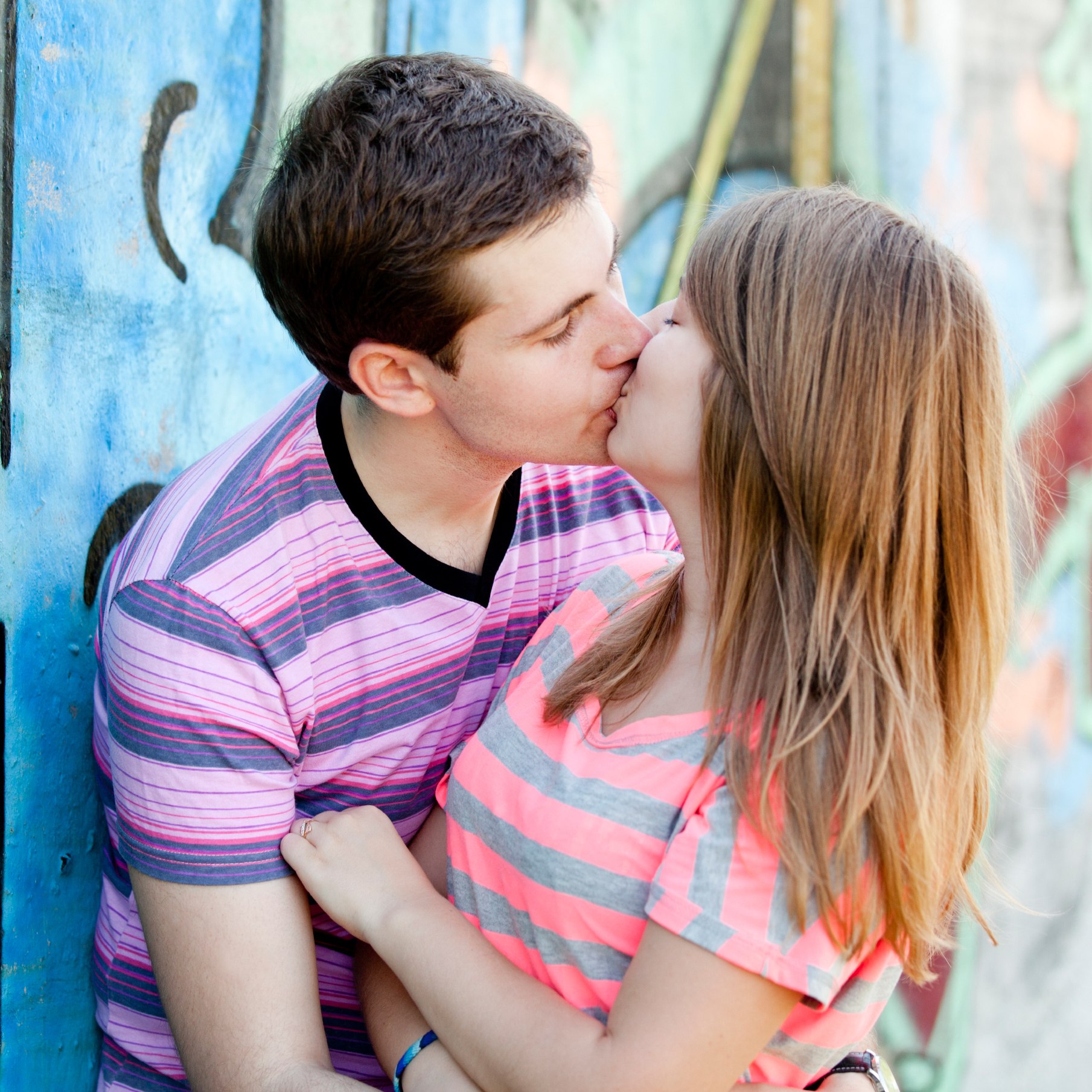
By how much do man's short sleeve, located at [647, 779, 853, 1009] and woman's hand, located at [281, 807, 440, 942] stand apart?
1.50 feet

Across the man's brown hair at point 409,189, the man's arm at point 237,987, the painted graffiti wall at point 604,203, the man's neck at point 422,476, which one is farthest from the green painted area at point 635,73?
the man's arm at point 237,987

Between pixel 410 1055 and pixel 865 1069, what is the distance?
742mm

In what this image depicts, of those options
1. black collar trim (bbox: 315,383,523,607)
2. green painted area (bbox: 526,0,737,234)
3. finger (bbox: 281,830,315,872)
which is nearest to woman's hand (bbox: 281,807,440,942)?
finger (bbox: 281,830,315,872)

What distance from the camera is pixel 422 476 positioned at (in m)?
1.91

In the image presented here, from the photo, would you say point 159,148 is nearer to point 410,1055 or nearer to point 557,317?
point 557,317

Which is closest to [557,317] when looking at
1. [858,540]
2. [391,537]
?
[391,537]

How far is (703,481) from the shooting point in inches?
61.8

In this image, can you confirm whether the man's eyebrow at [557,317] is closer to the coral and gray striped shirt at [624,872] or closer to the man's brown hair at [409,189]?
the man's brown hair at [409,189]

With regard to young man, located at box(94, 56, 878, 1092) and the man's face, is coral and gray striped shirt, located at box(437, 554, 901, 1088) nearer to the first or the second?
young man, located at box(94, 56, 878, 1092)

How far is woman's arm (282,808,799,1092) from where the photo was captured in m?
1.29

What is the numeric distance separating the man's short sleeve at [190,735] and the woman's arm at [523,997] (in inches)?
4.2

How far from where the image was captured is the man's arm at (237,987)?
5.10 feet

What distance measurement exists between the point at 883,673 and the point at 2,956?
5.22ft

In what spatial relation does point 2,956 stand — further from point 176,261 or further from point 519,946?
point 176,261
